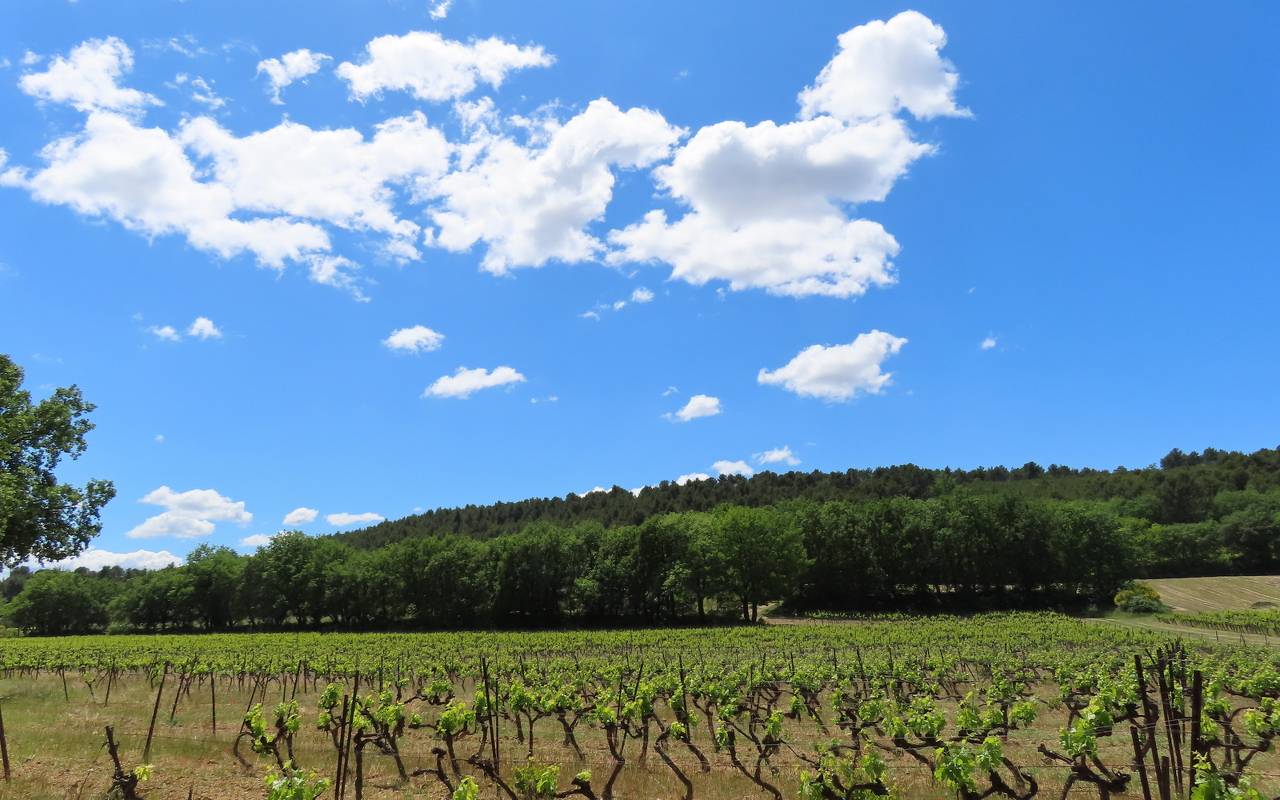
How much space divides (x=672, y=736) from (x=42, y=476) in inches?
1071

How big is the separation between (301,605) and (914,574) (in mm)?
69553

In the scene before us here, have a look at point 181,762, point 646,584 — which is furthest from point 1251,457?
point 181,762

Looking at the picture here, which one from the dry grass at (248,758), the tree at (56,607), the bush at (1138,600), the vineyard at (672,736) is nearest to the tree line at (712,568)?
the bush at (1138,600)

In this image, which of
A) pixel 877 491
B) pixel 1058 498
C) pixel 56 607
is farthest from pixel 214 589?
pixel 1058 498

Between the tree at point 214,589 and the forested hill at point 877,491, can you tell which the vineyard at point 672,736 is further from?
the forested hill at point 877,491

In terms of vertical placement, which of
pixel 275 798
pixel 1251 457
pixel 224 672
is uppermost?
pixel 1251 457

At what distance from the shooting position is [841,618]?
211 feet

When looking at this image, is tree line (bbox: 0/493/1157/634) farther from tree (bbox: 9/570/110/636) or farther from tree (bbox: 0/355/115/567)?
tree (bbox: 0/355/115/567)

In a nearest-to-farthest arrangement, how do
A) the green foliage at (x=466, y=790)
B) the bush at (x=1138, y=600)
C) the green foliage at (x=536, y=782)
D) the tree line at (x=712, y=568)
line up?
the green foliage at (x=466, y=790), the green foliage at (x=536, y=782), the bush at (x=1138, y=600), the tree line at (x=712, y=568)

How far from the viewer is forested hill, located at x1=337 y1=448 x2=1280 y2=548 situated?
127 m

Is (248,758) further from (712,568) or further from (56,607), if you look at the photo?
(56,607)

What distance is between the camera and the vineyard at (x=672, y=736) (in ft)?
34.3

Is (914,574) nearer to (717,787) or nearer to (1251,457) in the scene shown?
(717,787)

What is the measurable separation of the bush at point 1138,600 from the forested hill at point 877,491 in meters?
42.7
